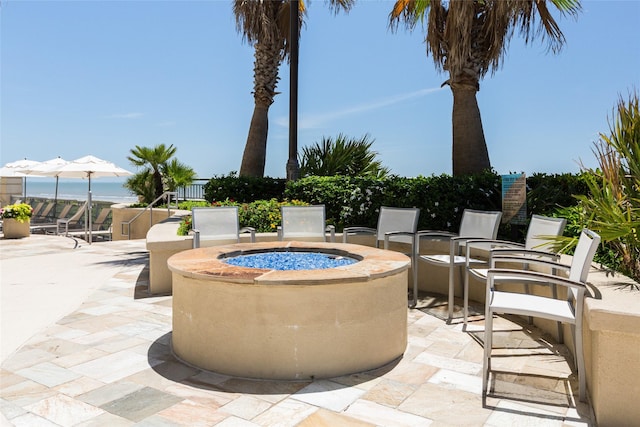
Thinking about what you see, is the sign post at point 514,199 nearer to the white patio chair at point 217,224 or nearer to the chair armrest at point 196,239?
the white patio chair at point 217,224

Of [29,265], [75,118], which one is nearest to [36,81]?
[75,118]

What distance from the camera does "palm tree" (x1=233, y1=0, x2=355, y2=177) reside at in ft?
38.1

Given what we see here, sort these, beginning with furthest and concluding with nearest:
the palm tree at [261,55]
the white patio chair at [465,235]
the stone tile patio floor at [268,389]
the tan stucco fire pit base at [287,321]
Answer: the palm tree at [261,55], the white patio chair at [465,235], the tan stucco fire pit base at [287,321], the stone tile patio floor at [268,389]

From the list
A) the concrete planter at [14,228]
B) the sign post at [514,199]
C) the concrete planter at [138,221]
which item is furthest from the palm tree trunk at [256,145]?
the sign post at [514,199]

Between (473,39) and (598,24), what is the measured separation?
2.14 meters

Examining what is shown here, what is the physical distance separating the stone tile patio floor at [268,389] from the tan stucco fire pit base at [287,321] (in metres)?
0.11

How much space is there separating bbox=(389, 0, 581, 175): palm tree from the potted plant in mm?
12067

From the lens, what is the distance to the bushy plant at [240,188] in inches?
412

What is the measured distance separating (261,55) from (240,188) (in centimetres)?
422

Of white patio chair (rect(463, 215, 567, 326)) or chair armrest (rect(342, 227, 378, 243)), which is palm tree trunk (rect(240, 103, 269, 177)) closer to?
chair armrest (rect(342, 227, 378, 243))

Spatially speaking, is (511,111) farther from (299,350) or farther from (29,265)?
(29,265)

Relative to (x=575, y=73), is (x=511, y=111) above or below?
Result: below

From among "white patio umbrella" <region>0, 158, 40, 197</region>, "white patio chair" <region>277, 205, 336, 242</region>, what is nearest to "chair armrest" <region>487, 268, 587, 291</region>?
"white patio chair" <region>277, 205, 336, 242</region>

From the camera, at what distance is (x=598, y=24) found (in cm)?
777
